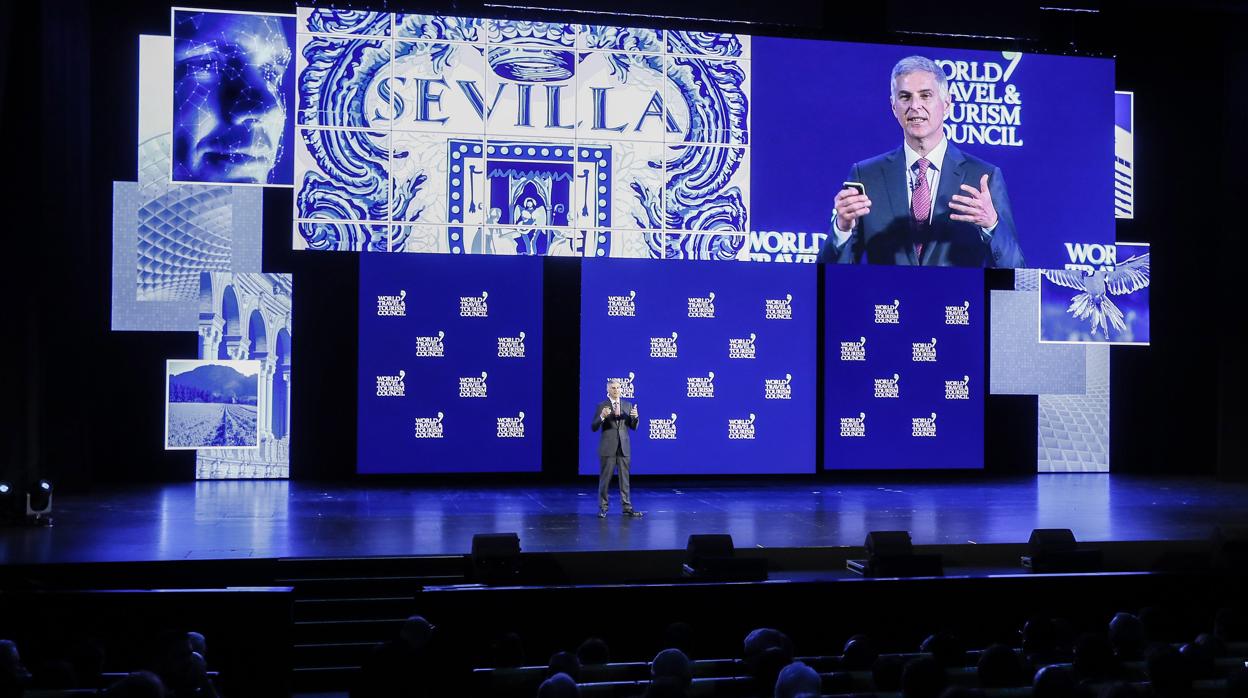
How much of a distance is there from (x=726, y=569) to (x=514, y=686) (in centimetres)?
242

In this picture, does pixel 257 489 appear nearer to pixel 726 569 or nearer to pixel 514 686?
pixel 726 569

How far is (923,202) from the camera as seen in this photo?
490 inches

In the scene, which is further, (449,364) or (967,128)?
(449,364)

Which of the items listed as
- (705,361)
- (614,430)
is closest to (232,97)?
(614,430)

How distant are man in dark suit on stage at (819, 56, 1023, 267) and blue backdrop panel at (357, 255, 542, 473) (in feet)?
12.5

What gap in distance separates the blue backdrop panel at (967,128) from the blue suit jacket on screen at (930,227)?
4.6 inches

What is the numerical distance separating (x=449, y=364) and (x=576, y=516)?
335cm

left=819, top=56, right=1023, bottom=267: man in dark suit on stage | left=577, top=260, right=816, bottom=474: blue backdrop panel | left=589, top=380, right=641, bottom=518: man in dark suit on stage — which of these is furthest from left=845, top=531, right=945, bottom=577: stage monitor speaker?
left=577, top=260, right=816, bottom=474: blue backdrop panel

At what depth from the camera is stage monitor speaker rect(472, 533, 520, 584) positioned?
22.3 feet

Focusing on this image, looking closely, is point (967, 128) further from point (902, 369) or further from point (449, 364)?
point (449, 364)

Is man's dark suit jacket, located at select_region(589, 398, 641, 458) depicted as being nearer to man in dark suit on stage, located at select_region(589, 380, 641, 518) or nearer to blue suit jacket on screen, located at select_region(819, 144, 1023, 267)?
man in dark suit on stage, located at select_region(589, 380, 641, 518)

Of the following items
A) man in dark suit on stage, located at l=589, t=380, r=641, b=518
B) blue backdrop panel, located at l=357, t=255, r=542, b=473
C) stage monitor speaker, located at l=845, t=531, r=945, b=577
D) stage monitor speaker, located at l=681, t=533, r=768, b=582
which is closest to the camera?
stage monitor speaker, located at l=681, t=533, r=768, b=582

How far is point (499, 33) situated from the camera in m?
11.9

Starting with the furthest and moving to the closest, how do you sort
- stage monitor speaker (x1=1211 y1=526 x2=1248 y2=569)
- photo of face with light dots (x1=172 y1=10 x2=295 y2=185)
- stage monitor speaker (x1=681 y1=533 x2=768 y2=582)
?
photo of face with light dots (x1=172 y1=10 x2=295 y2=185) < stage monitor speaker (x1=1211 y1=526 x2=1248 y2=569) < stage monitor speaker (x1=681 y1=533 x2=768 y2=582)
